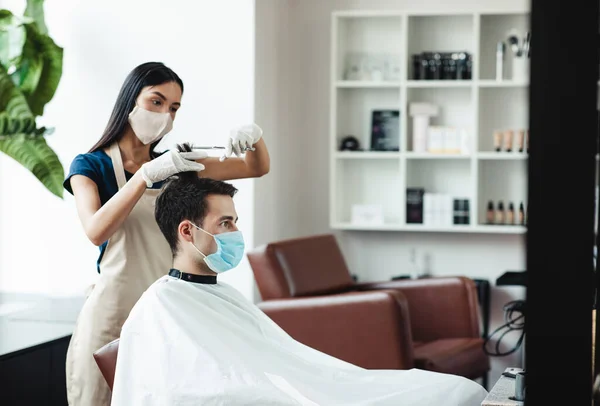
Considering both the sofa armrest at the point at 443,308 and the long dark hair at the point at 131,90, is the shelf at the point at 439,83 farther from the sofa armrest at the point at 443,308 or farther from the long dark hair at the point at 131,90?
the long dark hair at the point at 131,90

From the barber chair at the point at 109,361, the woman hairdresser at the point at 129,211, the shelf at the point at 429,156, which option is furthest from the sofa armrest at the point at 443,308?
the barber chair at the point at 109,361

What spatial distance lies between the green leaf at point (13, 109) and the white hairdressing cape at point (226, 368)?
1696mm

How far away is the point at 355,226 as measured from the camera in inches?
175

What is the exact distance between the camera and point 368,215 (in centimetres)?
448

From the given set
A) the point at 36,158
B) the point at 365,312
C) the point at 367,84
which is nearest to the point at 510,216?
the point at 367,84

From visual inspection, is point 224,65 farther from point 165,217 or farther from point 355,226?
point 165,217

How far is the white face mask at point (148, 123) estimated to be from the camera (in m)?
2.31

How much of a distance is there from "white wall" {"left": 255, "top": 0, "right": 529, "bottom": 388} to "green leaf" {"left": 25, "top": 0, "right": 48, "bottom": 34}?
1227 millimetres

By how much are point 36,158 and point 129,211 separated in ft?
4.84

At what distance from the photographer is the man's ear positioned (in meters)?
2.06

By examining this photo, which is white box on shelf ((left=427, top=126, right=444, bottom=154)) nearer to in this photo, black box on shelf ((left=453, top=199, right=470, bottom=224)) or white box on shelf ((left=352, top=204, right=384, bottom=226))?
black box on shelf ((left=453, top=199, right=470, bottom=224))

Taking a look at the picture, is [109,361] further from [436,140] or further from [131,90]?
[436,140]

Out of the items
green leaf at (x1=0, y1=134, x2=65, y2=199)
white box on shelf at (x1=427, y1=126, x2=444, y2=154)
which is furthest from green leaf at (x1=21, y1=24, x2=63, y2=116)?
white box on shelf at (x1=427, y1=126, x2=444, y2=154)

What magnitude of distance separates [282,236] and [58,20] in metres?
1.60
